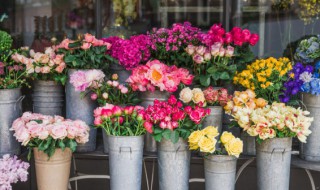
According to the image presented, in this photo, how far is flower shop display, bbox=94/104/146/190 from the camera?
2139 mm

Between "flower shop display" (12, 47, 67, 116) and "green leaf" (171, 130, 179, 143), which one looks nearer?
"green leaf" (171, 130, 179, 143)

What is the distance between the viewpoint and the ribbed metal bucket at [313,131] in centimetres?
235

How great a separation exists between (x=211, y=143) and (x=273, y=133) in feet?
0.88

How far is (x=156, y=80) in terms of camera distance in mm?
2281

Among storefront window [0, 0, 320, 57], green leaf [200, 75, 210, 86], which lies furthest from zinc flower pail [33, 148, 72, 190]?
storefront window [0, 0, 320, 57]

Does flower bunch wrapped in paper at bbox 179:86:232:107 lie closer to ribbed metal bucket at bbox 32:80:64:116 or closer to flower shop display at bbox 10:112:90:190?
flower shop display at bbox 10:112:90:190

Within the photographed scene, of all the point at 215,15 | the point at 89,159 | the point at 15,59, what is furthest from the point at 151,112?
the point at 215,15

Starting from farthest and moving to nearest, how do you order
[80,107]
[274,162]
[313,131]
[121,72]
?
[121,72] < [80,107] < [313,131] < [274,162]

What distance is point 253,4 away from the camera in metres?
4.73

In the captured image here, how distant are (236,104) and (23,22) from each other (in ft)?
12.4

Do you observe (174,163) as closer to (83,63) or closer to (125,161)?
(125,161)

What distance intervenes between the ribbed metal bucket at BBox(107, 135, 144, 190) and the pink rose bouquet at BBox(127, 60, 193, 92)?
0.26 meters

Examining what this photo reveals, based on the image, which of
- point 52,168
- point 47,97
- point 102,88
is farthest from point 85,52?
point 52,168

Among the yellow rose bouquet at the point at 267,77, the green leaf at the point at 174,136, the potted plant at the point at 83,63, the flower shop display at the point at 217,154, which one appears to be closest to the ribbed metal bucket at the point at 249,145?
the yellow rose bouquet at the point at 267,77
